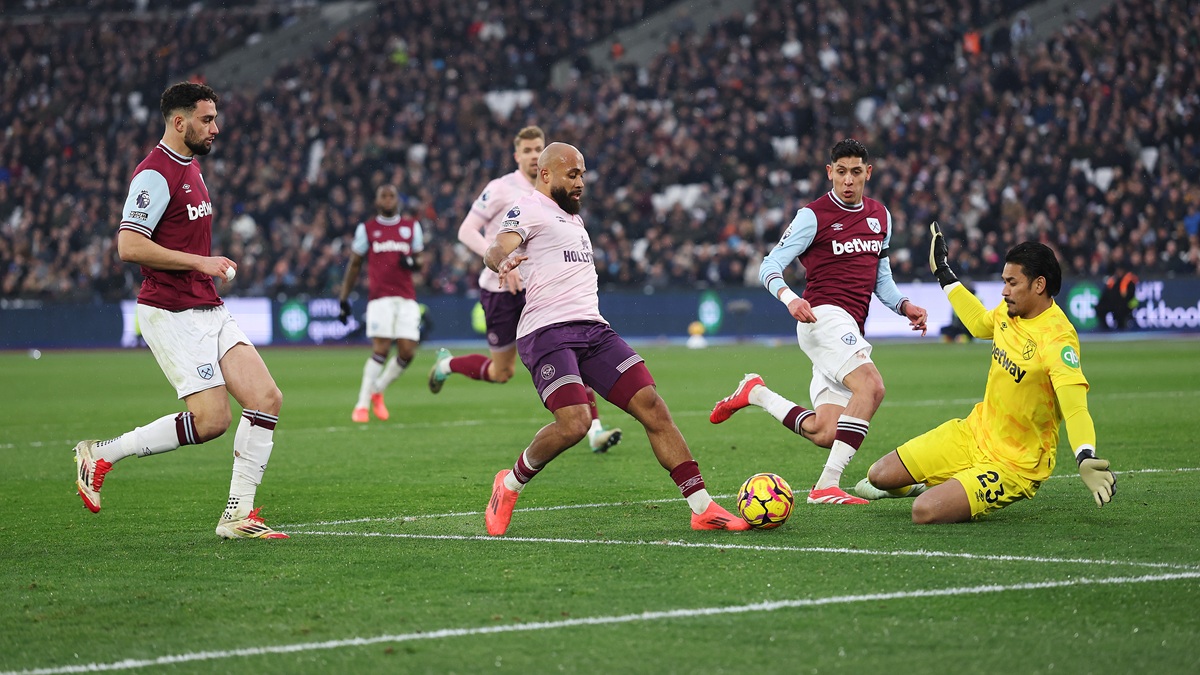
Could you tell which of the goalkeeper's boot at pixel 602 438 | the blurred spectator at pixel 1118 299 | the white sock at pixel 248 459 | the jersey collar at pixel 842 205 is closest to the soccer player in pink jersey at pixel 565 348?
the white sock at pixel 248 459

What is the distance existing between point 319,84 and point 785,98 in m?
14.3

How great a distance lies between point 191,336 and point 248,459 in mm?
726

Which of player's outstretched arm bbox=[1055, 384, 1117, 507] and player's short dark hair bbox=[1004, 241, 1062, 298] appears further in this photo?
player's short dark hair bbox=[1004, 241, 1062, 298]

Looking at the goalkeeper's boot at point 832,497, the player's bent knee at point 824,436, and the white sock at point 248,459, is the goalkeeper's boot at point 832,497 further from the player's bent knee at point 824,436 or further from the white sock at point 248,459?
the white sock at point 248,459

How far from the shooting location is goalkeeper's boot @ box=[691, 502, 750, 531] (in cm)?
747

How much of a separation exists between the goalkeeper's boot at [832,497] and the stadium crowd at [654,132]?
73.8 feet

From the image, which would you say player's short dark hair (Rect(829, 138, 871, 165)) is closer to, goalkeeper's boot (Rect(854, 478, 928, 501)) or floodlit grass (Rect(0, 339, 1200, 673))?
goalkeeper's boot (Rect(854, 478, 928, 501))

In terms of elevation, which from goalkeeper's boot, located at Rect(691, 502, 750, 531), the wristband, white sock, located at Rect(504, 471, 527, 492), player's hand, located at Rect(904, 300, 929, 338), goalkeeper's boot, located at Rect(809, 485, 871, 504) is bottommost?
goalkeeper's boot, located at Rect(809, 485, 871, 504)

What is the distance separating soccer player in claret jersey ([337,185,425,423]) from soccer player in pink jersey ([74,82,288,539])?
817 centimetres

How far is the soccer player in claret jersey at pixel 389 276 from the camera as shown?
1611cm

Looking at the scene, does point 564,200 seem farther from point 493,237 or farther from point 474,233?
point 493,237

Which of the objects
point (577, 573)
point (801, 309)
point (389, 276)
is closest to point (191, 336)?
point (577, 573)

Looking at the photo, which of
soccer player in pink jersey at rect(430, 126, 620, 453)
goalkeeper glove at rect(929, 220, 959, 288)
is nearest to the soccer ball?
goalkeeper glove at rect(929, 220, 959, 288)

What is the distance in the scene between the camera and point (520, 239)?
7.67 m
